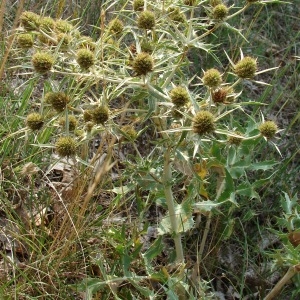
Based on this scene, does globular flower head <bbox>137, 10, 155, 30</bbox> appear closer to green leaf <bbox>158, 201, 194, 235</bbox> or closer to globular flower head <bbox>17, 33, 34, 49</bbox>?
globular flower head <bbox>17, 33, 34, 49</bbox>

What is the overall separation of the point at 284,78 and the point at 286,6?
64cm

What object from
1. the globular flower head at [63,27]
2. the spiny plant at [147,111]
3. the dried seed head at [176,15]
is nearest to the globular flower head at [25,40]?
the spiny plant at [147,111]

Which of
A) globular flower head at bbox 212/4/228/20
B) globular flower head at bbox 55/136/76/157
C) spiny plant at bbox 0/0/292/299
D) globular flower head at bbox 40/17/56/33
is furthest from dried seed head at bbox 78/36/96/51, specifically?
globular flower head at bbox 212/4/228/20

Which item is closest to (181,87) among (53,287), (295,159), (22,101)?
(53,287)

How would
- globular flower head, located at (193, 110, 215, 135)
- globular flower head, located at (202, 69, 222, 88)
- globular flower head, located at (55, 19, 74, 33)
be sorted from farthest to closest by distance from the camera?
globular flower head, located at (55, 19, 74, 33)
globular flower head, located at (202, 69, 222, 88)
globular flower head, located at (193, 110, 215, 135)

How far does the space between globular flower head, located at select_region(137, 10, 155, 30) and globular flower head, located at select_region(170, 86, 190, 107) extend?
27cm

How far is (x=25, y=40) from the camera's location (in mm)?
1951

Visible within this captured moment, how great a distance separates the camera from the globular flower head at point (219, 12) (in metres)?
2.02

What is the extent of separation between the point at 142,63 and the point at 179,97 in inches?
6.6

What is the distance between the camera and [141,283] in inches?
89.8

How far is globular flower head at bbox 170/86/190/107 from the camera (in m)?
1.80

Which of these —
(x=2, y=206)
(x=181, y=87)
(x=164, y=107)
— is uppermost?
(x=181, y=87)

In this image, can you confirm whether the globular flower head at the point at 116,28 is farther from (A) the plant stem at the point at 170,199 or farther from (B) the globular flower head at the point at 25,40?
(A) the plant stem at the point at 170,199

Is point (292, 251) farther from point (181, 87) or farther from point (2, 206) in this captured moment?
point (2, 206)
